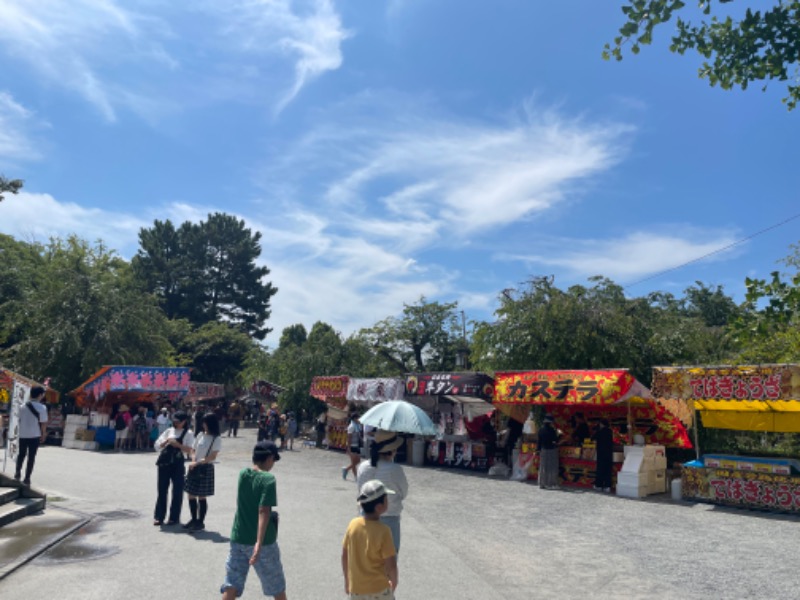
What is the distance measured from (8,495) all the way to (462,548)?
272 inches

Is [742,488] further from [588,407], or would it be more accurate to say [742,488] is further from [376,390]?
[376,390]

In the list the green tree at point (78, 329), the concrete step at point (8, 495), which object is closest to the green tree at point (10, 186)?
the green tree at point (78, 329)

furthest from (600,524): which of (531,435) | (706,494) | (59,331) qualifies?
(59,331)

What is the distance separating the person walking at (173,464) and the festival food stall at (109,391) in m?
14.5

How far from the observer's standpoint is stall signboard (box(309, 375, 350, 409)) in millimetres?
24281

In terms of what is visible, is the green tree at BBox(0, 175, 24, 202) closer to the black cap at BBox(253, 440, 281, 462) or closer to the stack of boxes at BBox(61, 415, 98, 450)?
the stack of boxes at BBox(61, 415, 98, 450)

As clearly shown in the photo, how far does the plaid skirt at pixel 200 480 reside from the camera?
8.32 m

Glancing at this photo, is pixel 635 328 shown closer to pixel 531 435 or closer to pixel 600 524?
pixel 531 435

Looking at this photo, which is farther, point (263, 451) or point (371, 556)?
point (263, 451)

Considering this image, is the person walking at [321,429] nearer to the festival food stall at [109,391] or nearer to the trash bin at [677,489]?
the festival food stall at [109,391]

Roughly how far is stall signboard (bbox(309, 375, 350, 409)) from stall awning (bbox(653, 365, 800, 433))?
12981mm

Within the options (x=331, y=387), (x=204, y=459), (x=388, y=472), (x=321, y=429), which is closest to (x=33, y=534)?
(x=204, y=459)

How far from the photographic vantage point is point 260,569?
5.05 m

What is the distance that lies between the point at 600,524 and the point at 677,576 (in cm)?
332
